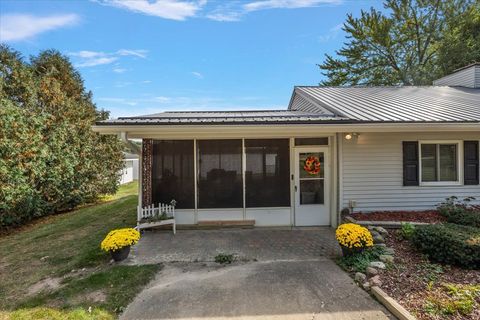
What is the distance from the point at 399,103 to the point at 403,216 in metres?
3.56

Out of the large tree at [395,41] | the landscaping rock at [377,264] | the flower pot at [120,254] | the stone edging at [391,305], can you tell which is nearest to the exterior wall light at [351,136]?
the landscaping rock at [377,264]

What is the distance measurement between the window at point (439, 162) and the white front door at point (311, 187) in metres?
2.51

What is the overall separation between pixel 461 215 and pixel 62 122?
12.9 m

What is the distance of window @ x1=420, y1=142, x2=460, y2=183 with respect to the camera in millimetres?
6594

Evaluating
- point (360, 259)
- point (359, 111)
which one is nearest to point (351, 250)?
point (360, 259)

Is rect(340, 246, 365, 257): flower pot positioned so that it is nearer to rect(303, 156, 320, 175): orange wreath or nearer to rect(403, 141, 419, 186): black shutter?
rect(303, 156, 320, 175): orange wreath

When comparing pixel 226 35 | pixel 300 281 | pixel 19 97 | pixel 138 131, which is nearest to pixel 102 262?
pixel 138 131

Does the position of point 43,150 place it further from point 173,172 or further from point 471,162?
point 471,162

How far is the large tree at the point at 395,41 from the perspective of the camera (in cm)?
2030

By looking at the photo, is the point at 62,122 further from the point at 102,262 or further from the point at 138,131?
the point at 102,262

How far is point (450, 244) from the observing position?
163 inches

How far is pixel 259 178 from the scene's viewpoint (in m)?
6.62

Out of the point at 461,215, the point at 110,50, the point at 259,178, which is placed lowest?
the point at 461,215

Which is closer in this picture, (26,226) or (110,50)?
(26,226)
